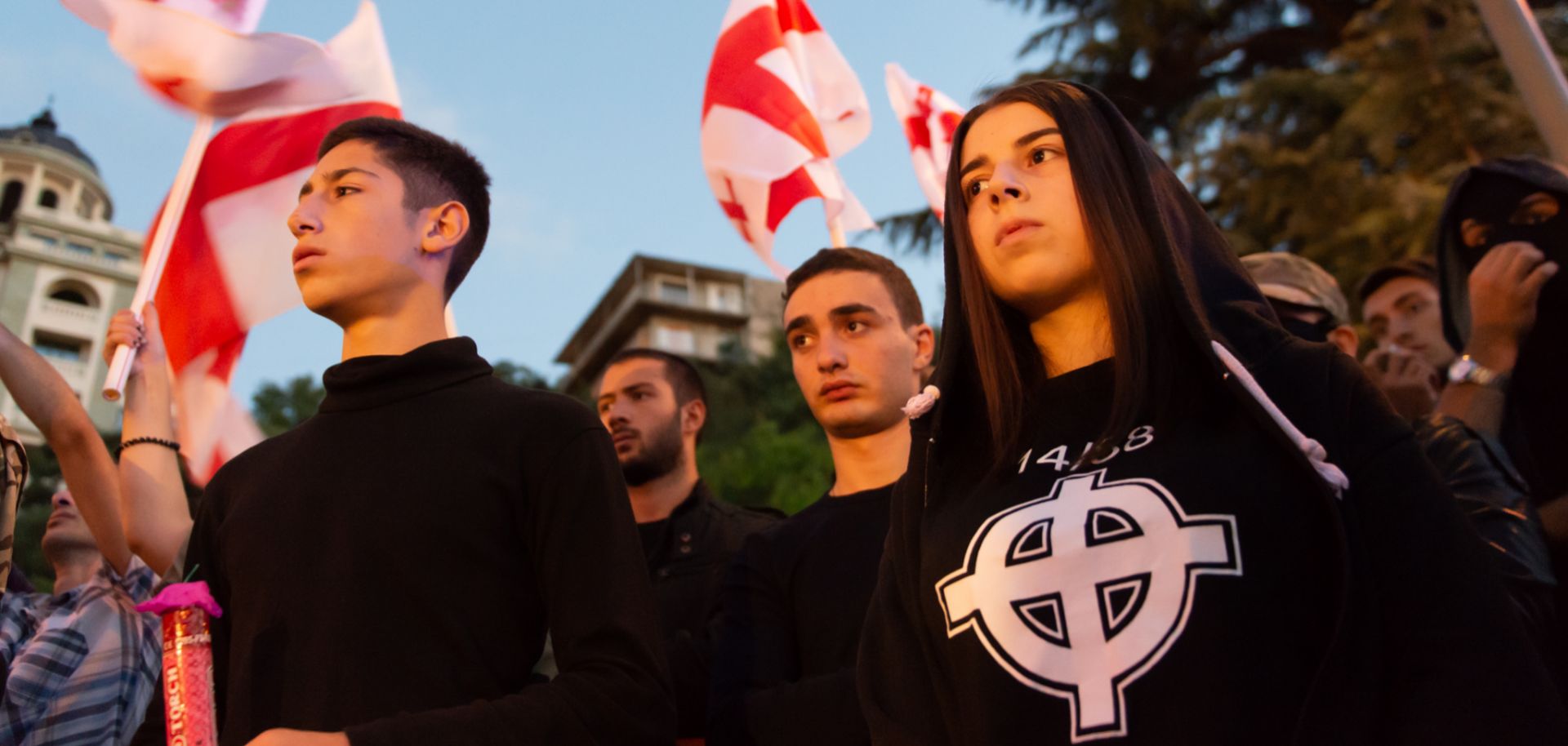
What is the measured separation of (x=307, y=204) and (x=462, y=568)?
34.9 inches

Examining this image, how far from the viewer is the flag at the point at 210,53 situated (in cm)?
417

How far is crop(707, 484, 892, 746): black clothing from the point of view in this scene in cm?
275

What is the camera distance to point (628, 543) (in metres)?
2.28

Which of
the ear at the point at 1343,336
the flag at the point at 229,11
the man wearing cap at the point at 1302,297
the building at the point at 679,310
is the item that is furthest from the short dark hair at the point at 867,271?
the building at the point at 679,310

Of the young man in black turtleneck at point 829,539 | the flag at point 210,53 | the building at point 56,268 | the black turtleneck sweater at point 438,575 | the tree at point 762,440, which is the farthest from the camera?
the building at point 56,268

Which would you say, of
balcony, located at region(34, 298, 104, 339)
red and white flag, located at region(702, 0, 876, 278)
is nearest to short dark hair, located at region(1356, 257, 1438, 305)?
red and white flag, located at region(702, 0, 876, 278)

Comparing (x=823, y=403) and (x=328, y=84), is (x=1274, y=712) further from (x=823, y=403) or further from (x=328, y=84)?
(x=328, y=84)

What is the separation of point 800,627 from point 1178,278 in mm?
1429

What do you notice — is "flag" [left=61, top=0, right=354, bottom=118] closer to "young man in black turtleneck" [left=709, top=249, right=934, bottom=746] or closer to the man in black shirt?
the man in black shirt

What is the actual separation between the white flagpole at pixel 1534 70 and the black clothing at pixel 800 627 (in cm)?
259

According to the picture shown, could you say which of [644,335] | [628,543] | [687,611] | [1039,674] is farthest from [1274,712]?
[644,335]

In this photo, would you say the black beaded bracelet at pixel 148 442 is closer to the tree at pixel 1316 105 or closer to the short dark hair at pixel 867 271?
the short dark hair at pixel 867 271

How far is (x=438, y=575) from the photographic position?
2.18 meters

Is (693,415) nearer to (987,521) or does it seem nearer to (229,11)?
A: (229,11)
